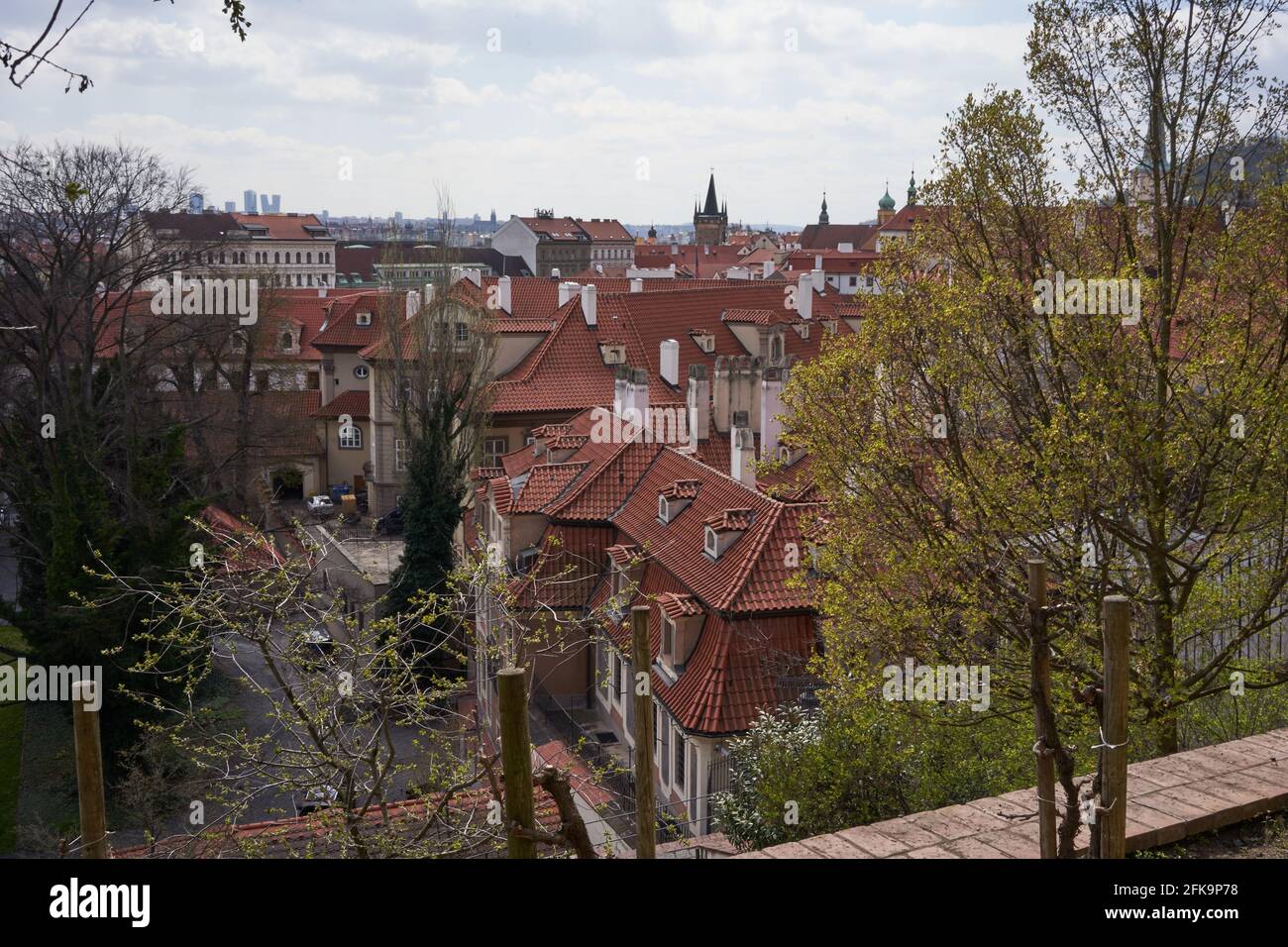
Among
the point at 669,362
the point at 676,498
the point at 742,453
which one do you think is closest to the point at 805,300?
the point at 669,362

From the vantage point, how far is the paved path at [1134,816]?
20.0 feet

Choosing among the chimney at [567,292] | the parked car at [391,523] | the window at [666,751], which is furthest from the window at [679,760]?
the chimney at [567,292]

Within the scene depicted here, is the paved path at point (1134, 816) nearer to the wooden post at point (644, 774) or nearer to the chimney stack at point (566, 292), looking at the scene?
the wooden post at point (644, 774)

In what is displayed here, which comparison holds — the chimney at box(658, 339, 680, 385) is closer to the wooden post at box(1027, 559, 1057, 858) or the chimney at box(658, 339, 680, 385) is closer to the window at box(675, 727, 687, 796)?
the window at box(675, 727, 687, 796)

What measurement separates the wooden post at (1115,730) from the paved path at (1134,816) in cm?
113

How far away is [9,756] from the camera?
74.1 ft

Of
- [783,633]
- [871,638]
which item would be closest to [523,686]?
[871,638]

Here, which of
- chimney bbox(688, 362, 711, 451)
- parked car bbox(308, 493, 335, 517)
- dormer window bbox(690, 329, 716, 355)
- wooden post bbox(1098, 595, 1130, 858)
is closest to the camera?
wooden post bbox(1098, 595, 1130, 858)

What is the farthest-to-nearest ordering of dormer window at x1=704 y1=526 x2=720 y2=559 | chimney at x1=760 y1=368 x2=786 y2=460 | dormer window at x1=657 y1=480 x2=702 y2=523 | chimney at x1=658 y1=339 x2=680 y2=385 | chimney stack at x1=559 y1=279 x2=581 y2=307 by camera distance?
chimney stack at x1=559 y1=279 x2=581 y2=307 → chimney at x1=658 y1=339 x2=680 y2=385 → chimney at x1=760 y1=368 x2=786 y2=460 → dormer window at x1=657 y1=480 x2=702 y2=523 → dormer window at x1=704 y1=526 x2=720 y2=559

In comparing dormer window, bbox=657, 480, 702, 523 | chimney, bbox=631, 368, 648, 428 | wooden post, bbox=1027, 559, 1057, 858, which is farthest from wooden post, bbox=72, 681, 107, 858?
chimney, bbox=631, 368, 648, 428

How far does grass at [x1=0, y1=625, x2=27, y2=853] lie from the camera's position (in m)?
19.5

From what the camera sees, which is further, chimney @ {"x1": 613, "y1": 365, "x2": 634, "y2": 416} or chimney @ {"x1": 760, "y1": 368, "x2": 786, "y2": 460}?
chimney @ {"x1": 613, "y1": 365, "x2": 634, "y2": 416}

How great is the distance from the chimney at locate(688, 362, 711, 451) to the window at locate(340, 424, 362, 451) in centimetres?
2621
